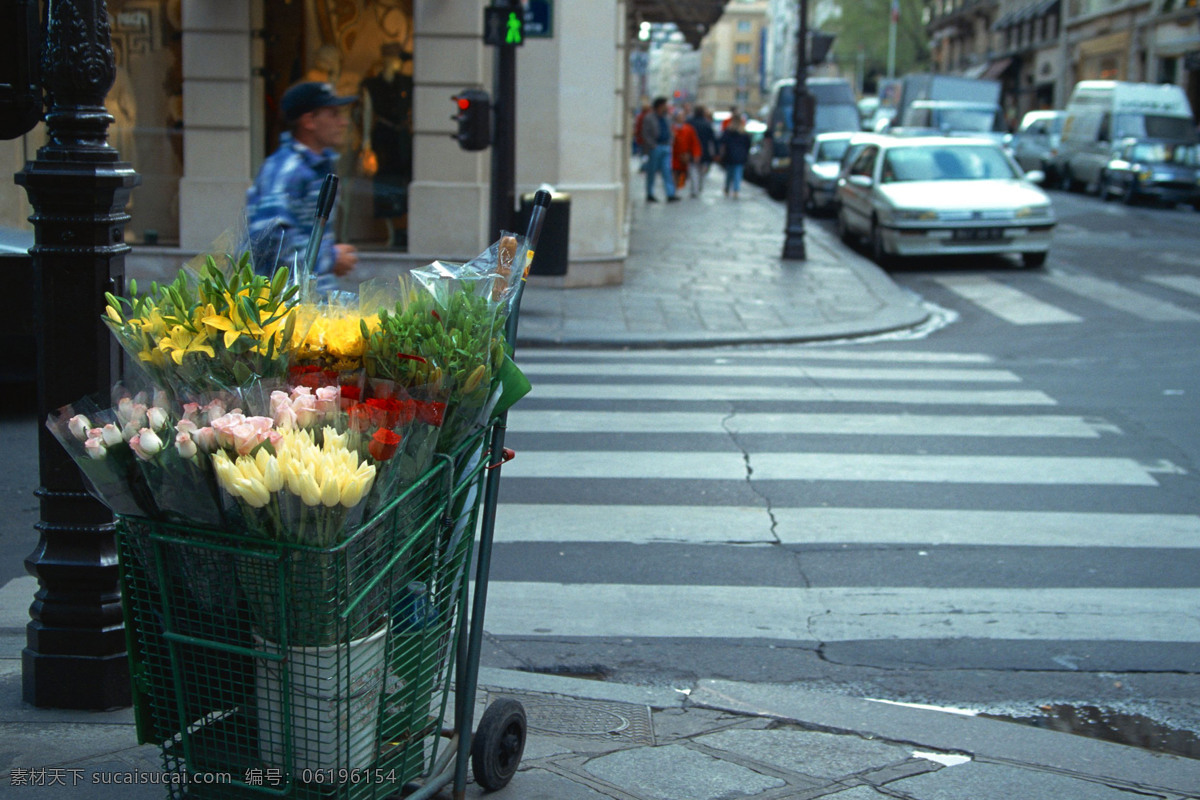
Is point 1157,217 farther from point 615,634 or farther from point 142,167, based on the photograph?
point 615,634

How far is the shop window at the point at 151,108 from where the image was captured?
13.9 meters

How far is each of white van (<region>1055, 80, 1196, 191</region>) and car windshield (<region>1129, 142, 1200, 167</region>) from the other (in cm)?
59

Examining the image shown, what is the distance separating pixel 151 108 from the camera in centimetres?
1408

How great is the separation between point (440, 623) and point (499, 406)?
0.50 m

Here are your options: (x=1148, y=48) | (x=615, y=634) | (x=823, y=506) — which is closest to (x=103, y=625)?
(x=615, y=634)

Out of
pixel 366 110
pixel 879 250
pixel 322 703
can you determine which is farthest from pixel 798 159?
pixel 322 703

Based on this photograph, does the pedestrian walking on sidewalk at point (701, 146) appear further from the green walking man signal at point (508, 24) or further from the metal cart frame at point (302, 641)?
the metal cart frame at point (302, 641)

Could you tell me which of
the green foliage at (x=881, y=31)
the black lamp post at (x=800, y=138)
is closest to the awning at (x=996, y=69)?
the green foliage at (x=881, y=31)

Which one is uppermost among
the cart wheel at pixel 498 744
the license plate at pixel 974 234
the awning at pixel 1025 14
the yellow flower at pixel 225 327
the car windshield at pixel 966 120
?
the awning at pixel 1025 14

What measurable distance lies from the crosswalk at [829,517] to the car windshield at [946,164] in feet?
27.2

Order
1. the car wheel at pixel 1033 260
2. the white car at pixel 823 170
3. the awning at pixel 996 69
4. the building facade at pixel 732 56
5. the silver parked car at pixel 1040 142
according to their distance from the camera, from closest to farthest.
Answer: the car wheel at pixel 1033 260
the white car at pixel 823 170
the silver parked car at pixel 1040 142
the awning at pixel 996 69
the building facade at pixel 732 56

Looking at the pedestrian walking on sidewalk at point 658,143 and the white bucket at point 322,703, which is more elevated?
the pedestrian walking on sidewalk at point 658,143

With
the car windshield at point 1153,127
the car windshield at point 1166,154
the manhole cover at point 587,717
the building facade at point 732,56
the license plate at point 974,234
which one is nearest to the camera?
the manhole cover at point 587,717

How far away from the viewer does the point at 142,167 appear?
46.2ft
